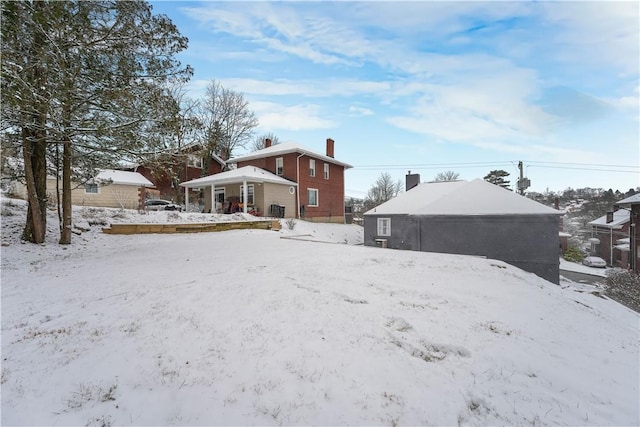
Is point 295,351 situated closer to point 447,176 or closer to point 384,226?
point 384,226

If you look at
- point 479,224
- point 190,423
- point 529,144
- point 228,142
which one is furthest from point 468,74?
point 228,142

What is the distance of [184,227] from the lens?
467 inches

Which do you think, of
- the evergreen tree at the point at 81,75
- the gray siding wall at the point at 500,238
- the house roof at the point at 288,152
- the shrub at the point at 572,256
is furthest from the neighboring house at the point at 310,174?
the shrub at the point at 572,256

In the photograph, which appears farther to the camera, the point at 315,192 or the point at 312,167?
the point at 315,192

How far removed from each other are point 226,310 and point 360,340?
75.2 inches

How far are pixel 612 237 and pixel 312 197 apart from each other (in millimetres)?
37432

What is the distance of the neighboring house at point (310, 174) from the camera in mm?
21922

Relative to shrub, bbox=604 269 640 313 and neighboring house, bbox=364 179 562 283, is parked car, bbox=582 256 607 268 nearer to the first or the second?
shrub, bbox=604 269 640 313

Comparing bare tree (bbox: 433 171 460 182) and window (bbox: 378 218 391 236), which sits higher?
bare tree (bbox: 433 171 460 182)

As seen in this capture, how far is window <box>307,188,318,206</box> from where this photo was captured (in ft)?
75.2

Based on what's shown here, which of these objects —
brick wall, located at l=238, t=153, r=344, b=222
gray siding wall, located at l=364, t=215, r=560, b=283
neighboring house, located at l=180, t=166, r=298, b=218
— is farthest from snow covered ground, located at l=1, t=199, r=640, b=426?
brick wall, located at l=238, t=153, r=344, b=222

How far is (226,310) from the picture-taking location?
13.2 ft

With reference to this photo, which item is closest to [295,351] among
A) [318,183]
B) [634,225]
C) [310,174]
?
[310,174]

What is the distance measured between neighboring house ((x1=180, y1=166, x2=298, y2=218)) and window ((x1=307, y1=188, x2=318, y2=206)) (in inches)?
60.6
